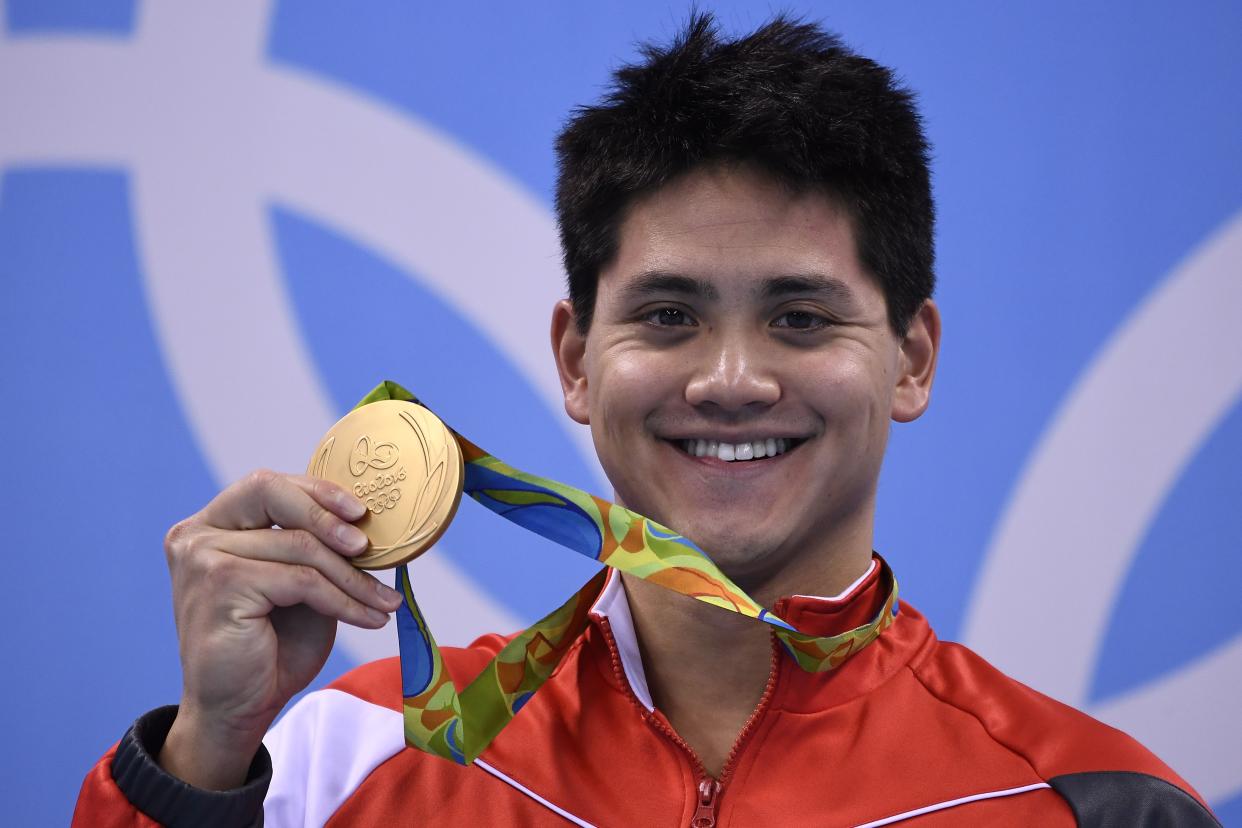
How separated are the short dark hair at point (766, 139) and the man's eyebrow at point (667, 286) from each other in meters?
0.09

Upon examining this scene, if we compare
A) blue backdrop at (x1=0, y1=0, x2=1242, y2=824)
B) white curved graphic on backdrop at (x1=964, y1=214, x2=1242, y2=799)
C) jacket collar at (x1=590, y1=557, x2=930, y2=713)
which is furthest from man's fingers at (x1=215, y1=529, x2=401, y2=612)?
white curved graphic on backdrop at (x1=964, y1=214, x2=1242, y2=799)

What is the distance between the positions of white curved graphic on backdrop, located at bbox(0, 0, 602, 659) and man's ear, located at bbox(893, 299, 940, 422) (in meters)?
0.85

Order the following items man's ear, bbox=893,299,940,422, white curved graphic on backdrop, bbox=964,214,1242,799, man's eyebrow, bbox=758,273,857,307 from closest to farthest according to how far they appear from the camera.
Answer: man's eyebrow, bbox=758,273,857,307 → man's ear, bbox=893,299,940,422 → white curved graphic on backdrop, bbox=964,214,1242,799

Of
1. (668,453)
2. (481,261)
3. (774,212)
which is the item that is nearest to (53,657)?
(481,261)

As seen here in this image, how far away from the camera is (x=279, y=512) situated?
4.16 feet

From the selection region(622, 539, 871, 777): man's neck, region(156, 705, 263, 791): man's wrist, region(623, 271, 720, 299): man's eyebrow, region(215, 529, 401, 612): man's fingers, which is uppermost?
region(623, 271, 720, 299): man's eyebrow

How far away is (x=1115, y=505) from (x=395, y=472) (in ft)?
4.88

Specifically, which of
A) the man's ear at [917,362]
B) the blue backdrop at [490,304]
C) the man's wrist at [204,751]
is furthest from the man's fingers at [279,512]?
the blue backdrop at [490,304]

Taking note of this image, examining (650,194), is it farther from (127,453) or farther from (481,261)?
(127,453)

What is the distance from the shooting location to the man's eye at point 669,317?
150 centimetres

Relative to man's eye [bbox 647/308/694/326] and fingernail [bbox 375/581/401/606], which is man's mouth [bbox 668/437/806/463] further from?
fingernail [bbox 375/581/401/606]

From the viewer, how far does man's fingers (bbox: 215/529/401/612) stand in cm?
126

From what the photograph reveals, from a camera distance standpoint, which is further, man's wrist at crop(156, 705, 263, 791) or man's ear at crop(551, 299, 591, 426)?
man's ear at crop(551, 299, 591, 426)

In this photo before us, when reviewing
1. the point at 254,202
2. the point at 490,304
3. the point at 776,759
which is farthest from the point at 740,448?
the point at 254,202
